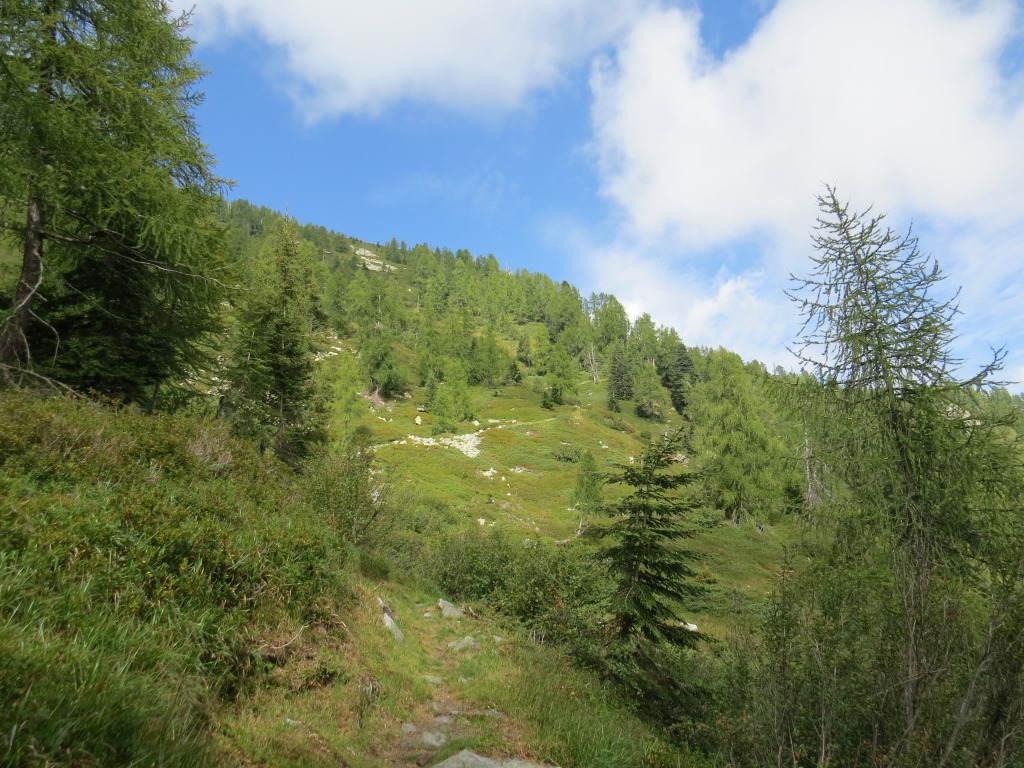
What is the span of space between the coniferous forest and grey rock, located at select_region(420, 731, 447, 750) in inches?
8.1

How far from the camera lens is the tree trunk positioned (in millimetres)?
7871

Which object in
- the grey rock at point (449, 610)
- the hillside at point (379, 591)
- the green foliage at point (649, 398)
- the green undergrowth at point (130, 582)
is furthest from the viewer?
the green foliage at point (649, 398)

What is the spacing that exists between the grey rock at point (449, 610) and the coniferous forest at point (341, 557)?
0.49 metres

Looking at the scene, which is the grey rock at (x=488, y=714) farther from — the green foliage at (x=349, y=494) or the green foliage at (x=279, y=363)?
the green foliage at (x=279, y=363)

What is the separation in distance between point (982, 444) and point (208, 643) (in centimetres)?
1244

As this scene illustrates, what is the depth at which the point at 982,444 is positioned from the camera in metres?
8.55

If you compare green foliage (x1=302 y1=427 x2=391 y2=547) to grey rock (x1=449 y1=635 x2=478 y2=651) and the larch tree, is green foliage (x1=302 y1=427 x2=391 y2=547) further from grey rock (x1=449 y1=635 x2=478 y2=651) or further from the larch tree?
the larch tree

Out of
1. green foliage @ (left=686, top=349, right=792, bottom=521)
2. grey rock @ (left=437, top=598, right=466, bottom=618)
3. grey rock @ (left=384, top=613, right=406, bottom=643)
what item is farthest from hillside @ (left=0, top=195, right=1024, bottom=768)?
green foliage @ (left=686, top=349, right=792, bottom=521)

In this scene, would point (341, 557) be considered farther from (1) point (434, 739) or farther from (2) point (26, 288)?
(2) point (26, 288)

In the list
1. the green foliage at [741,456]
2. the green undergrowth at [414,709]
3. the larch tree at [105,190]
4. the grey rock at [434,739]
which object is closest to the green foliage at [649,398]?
the green foliage at [741,456]

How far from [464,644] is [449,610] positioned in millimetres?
2514

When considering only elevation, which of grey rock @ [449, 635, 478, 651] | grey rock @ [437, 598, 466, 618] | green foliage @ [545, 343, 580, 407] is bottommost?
grey rock @ [449, 635, 478, 651]

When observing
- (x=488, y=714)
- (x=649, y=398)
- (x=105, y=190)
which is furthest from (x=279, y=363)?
(x=649, y=398)

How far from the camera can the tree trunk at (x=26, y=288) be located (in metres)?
7.87
